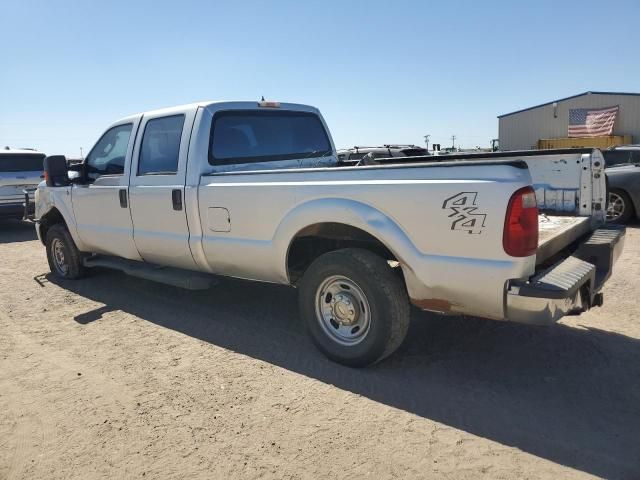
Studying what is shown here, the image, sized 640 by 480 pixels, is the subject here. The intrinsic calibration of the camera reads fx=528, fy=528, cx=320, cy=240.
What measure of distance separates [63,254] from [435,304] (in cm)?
527

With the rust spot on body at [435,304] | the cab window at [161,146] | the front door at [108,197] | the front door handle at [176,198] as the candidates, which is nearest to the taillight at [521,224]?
the rust spot on body at [435,304]

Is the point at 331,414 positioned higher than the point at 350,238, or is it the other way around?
the point at 350,238

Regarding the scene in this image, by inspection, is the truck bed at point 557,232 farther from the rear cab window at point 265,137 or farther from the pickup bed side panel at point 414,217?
the rear cab window at point 265,137

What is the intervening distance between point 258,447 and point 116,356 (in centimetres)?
188

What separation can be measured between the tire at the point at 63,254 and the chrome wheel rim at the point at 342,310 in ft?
13.2

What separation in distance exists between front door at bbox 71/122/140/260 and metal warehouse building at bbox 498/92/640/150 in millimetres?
27681

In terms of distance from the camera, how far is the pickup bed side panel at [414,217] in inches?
119

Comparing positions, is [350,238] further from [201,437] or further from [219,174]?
[201,437]

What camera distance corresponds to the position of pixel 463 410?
322 centimetres

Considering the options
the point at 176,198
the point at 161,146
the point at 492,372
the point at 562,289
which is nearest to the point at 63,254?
the point at 161,146

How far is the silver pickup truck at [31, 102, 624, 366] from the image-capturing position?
10.0 feet

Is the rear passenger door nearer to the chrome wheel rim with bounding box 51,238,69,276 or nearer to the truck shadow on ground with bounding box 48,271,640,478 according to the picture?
the truck shadow on ground with bounding box 48,271,640,478

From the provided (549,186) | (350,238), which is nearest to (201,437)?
(350,238)

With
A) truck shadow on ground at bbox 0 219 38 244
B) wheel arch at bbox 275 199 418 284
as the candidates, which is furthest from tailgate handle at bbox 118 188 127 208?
truck shadow on ground at bbox 0 219 38 244
